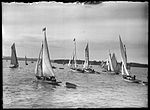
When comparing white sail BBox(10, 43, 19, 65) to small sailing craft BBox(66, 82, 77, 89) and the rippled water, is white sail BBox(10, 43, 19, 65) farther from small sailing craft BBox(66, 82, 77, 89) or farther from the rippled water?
small sailing craft BBox(66, 82, 77, 89)

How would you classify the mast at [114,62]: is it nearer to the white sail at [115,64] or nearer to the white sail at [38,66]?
the white sail at [115,64]

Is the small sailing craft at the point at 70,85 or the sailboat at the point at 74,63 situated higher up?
the sailboat at the point at 74,63

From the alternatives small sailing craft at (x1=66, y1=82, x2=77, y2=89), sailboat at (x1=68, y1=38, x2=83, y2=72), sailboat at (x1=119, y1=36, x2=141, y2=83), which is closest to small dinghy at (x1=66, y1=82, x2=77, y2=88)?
small sailing craft at (x1=66, y1=82, x2=77, y2=89)

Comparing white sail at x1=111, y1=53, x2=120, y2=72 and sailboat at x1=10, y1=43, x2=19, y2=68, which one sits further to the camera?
white sail at x1=111, y1=53, x2=120, y2=72

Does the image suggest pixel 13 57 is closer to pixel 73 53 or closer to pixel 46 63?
pixel 46 63

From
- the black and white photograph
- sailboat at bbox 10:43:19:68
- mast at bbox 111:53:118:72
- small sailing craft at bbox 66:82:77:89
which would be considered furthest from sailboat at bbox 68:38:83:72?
sailboat at bbox 10:43:19:68

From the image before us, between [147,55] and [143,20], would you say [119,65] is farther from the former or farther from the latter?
[143,20]

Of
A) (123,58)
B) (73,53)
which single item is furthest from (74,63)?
(123,58)

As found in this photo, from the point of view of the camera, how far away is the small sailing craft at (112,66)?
6.21ft

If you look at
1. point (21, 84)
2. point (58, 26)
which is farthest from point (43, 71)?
point (58, 26)

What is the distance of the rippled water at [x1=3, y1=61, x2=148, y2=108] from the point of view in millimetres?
1793

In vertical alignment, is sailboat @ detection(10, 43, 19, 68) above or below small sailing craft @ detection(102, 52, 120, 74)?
above

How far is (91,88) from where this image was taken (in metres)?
1.86

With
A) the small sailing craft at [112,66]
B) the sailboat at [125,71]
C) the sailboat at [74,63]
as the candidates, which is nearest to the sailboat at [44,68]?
the sailboat at [74,63]
